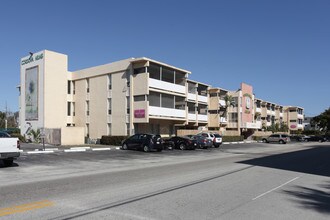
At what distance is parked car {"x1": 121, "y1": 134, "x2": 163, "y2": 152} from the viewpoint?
28969 mm

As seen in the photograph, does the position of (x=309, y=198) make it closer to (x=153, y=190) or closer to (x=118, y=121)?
(x=153, y=190)

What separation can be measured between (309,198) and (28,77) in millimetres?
39430

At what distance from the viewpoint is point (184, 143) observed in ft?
113

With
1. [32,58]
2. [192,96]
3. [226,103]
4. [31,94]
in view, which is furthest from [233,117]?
[32,58]

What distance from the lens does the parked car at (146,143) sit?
29.0 metres

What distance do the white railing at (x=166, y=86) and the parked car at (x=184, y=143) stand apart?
26.9 ft

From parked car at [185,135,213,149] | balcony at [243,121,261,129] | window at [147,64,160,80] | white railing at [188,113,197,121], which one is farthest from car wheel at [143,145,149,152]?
balcony at [243,121,261,129]

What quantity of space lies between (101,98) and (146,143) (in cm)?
1685

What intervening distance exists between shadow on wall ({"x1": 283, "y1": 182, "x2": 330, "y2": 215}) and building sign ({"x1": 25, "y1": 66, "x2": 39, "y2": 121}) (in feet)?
116

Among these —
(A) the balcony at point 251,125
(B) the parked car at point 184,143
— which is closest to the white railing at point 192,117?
(B) the parked car at point 184,143

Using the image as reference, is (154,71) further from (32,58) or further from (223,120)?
(223,120)

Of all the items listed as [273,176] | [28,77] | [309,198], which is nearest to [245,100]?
[28,77]

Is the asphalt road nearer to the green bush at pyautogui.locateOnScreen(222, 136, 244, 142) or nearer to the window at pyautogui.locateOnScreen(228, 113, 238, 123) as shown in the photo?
the green bush at pyautogui.locateOnScreen(222, 136, 244, 142)

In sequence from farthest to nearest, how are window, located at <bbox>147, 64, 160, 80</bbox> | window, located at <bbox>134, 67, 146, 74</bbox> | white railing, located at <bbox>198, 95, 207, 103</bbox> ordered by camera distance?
white railing, located at <bbox>198, 95, 207, 103</bbox> < window, located at <bbox>147, 64, 160, 80</bbox> < window, located at <bbox>134, 67, 146, 74</bbox>
